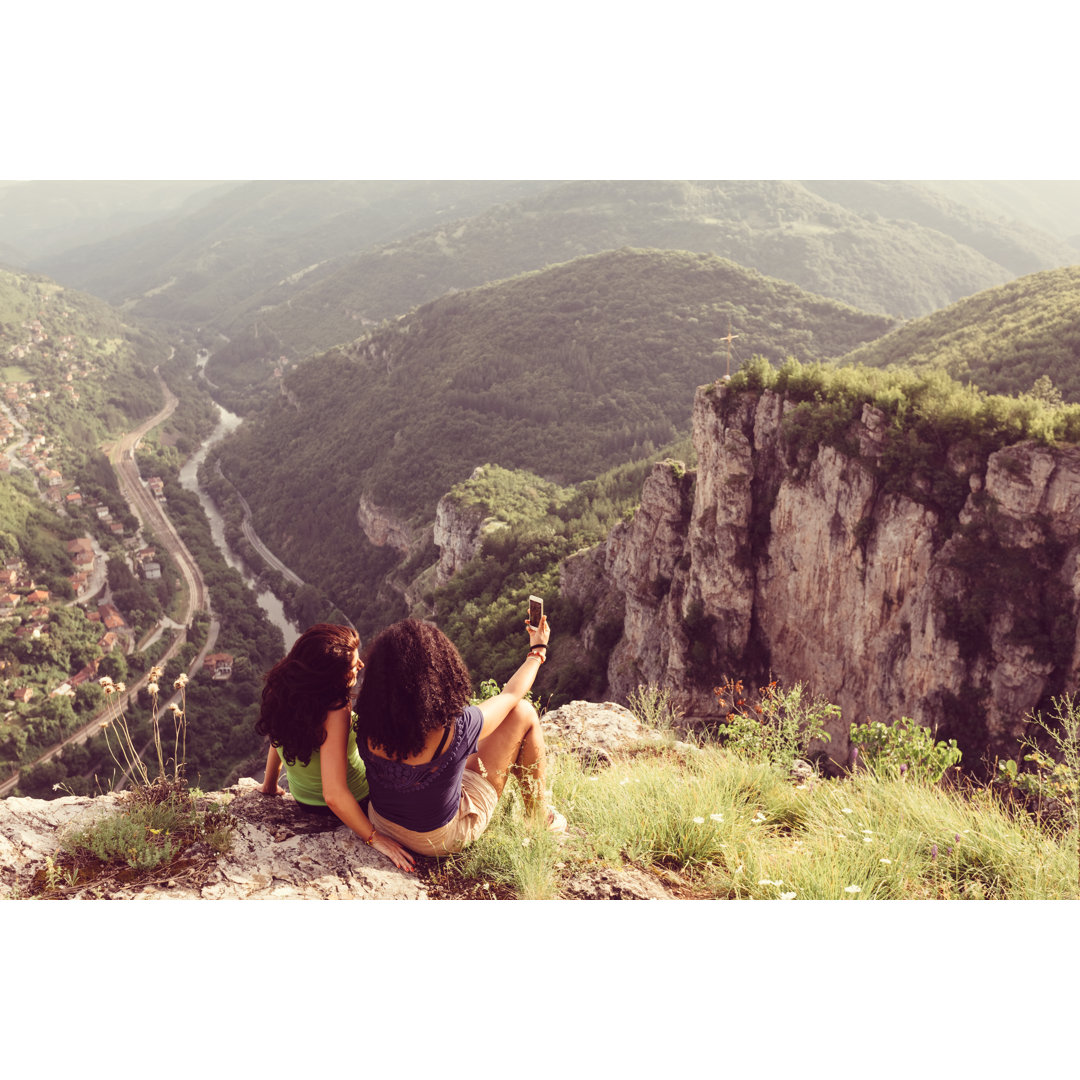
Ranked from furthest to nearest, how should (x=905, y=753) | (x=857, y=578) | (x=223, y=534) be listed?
1. (x=223, y=534)
2. (x=857, y=578)
3. (x=905, y=753)

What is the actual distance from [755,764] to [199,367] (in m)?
137

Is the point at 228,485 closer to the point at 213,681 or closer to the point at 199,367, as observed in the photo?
the point at 213,681

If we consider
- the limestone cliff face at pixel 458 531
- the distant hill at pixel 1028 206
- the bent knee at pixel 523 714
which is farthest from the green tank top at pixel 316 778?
the distant hill at pixel 1028 206

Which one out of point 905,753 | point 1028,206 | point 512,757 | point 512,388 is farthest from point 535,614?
point 1028,206

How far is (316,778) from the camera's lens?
4148 mm

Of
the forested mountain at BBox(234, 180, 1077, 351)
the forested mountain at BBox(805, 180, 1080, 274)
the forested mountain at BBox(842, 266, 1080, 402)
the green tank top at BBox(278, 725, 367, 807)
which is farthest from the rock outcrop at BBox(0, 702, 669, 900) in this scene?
the forested mountain at BBox(805, 180, 1080, 274)

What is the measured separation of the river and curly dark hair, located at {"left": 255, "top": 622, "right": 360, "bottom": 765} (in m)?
38.9

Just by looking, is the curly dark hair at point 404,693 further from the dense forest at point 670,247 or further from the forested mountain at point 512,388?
the dense forest at point 670,247

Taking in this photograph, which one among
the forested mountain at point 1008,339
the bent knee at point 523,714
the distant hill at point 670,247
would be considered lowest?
the bent knee at point 523,714

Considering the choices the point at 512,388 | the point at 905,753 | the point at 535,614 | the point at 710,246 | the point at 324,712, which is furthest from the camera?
the point at 710,246

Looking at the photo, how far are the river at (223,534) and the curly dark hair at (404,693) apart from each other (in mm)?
39300

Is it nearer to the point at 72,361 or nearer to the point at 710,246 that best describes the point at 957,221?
the point at 710,246

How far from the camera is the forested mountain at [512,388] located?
196ft

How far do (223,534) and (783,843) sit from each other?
74.6 metres
